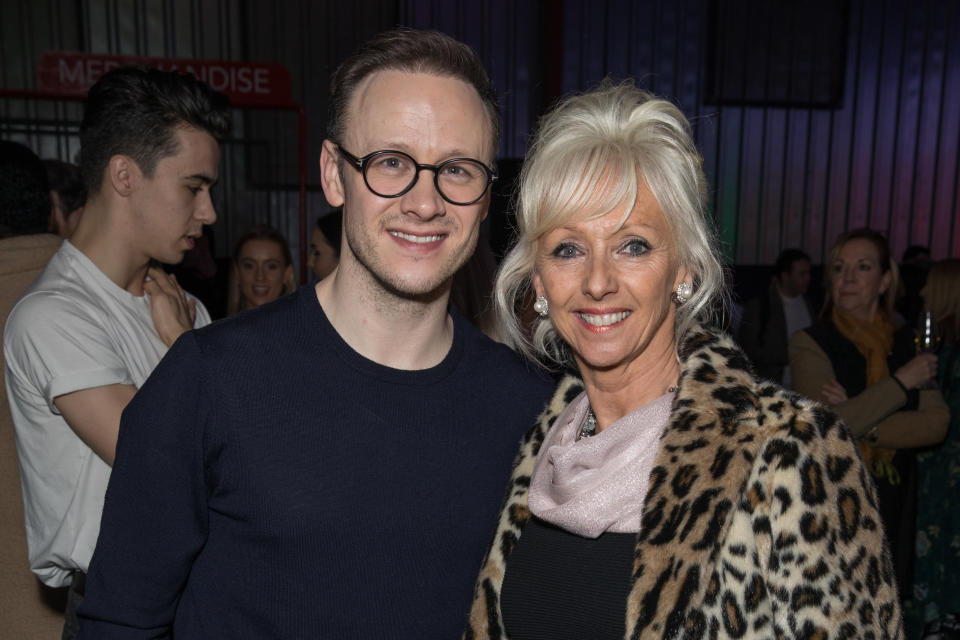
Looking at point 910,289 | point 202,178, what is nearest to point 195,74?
point 202,178

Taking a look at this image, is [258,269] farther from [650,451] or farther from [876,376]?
[650,451]

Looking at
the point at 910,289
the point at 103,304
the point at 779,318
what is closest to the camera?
the point at 103,304

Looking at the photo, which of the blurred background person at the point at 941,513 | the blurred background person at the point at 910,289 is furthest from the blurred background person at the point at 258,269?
the blurred background person at the point at 910,289

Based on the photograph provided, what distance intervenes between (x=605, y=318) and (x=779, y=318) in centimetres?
494

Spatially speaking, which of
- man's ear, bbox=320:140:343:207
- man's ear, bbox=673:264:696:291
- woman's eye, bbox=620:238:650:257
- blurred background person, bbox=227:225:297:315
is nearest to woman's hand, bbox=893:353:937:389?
man's ear, bbox=673:264:696:291

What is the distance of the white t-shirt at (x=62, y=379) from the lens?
67.7 inches

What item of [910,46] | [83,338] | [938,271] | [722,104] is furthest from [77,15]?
[910,46]

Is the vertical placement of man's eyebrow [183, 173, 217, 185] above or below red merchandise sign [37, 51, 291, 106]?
below

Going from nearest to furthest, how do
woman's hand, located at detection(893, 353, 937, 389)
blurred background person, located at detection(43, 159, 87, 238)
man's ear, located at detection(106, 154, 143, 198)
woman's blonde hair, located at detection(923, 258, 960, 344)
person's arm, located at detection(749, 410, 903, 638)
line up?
person's arm, located at detection(749, 410, 903, 638), man's ear, located at detection(106, 154, 143, 198), blurred background person, located at detection(43, 159, 87, 238), woman's hand, located at detection(893, 353, 937, 389), woman's blonde hair, located at detection(923, 258, 960, 344)

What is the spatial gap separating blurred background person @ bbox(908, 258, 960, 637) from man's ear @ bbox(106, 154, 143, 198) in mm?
3033

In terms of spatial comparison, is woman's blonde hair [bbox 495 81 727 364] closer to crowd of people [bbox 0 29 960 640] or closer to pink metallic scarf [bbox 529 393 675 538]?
crowd of people [bbox 0 29 960 640]

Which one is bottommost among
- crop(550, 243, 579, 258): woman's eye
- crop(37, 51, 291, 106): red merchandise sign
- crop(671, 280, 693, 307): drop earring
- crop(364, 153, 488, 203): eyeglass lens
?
crop(671, 280, 693, 307): drop earring

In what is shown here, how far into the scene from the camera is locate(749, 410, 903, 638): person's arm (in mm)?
1178

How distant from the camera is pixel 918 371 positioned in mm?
3102
